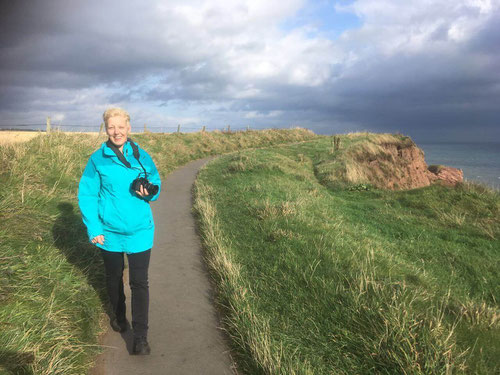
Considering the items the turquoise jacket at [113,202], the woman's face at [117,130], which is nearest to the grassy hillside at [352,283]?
the turquoise jacket at [113,202]

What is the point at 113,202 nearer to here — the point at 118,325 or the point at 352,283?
the point at 118,325

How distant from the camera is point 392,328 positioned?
2924mm

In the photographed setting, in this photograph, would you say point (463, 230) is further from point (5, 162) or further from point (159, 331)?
point (5, 162)

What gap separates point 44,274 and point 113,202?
1.69 metres

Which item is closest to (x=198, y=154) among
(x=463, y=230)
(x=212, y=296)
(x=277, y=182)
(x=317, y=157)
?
(x=317, y=157)

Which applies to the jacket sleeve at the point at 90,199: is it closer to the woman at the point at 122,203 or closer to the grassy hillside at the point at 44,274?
the woman at the point at 122,203

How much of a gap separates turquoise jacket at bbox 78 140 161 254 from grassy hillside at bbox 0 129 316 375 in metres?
0.95

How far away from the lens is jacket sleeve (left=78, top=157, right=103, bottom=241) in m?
2.92

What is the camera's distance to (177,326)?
3586mm

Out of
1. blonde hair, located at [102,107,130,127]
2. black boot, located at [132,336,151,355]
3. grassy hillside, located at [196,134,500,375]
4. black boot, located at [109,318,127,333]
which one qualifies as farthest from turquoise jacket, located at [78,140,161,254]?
grassy hillside, located at [196,134,500,375]

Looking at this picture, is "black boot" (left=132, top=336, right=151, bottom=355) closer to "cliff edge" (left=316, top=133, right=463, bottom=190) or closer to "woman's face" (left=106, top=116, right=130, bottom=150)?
"woman's face" (left=106, top=116, right=130, bottom=150)

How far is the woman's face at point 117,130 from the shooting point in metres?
2.90

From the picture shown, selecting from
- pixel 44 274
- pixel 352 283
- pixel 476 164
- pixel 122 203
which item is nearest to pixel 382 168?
pixel 352 283

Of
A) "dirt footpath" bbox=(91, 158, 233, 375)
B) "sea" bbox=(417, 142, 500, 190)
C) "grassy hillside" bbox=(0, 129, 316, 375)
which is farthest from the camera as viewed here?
"sea" bbox=(417, 142, 500, 190)
